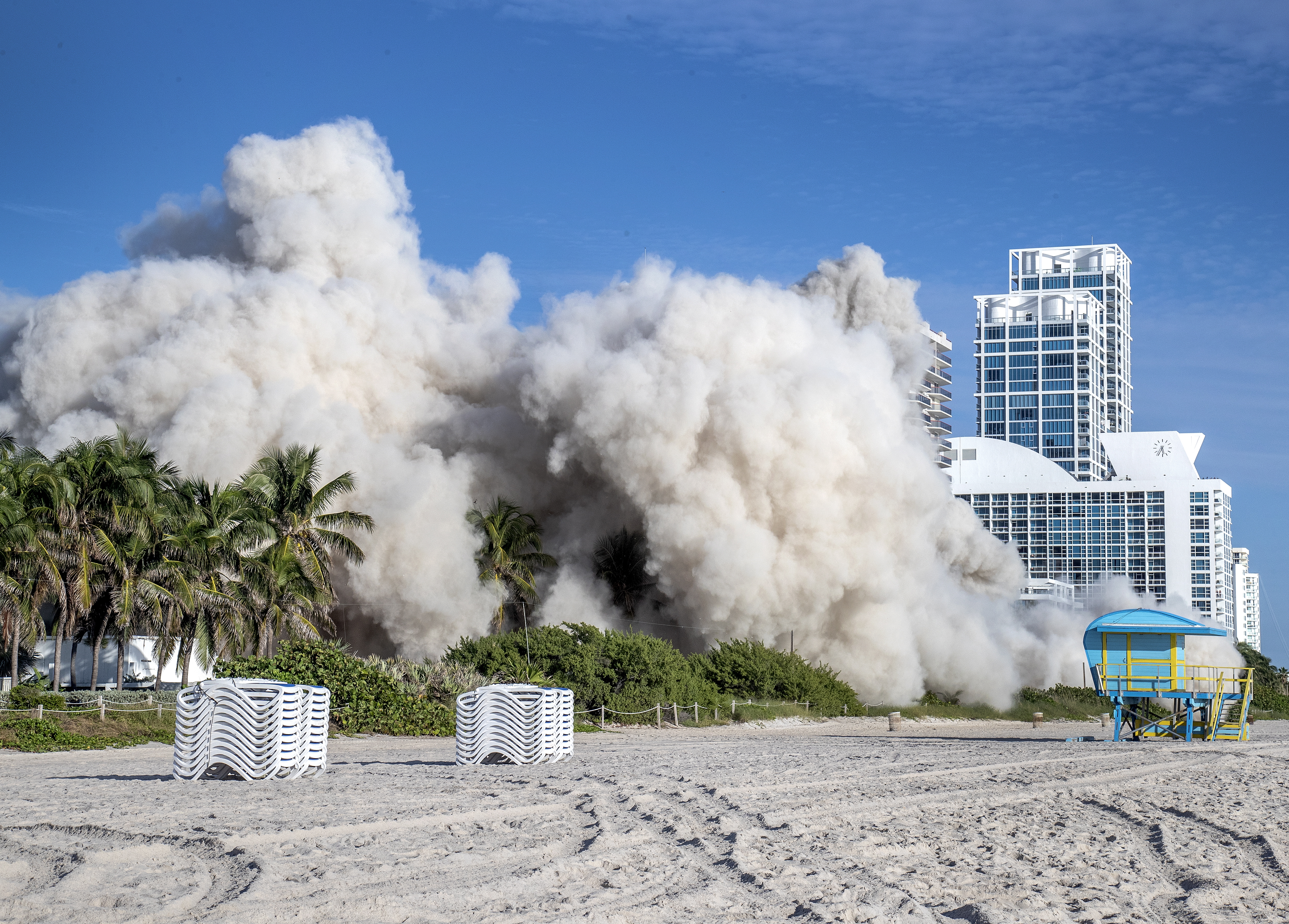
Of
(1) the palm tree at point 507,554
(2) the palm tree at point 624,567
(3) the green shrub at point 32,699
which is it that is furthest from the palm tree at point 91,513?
(2) the palm tree at point 624,567

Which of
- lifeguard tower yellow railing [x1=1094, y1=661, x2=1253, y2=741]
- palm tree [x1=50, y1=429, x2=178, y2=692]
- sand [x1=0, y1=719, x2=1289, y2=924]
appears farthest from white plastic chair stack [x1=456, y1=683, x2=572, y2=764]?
palm tree [x1=50, y1=429, x2=178, y2=692]

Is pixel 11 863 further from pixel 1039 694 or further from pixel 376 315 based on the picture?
pixel 1039 694

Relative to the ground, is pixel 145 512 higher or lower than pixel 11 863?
higher

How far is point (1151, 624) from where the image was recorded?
84.7 feet

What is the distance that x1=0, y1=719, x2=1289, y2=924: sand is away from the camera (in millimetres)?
7305

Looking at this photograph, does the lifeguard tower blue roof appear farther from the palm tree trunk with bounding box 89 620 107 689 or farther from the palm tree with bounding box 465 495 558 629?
the palm tree trunk with bounding box 89 620 107 689

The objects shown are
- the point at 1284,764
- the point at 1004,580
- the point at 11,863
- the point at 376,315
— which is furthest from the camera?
the point at 1004,580

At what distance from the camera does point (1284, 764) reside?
1989 cm

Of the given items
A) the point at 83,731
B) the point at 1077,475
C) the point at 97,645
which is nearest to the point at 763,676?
the point at 97,645

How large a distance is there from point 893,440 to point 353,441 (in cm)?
1914

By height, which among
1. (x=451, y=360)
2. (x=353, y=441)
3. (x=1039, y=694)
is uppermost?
(x=451, y=360)

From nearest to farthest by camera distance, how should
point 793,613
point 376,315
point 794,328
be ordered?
1. point 793,613
2. point 794,328
3. point 376,315

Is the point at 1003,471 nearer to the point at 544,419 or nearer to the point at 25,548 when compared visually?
the point at 544,419

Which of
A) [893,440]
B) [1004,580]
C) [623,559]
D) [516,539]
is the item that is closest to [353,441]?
[516,539]
